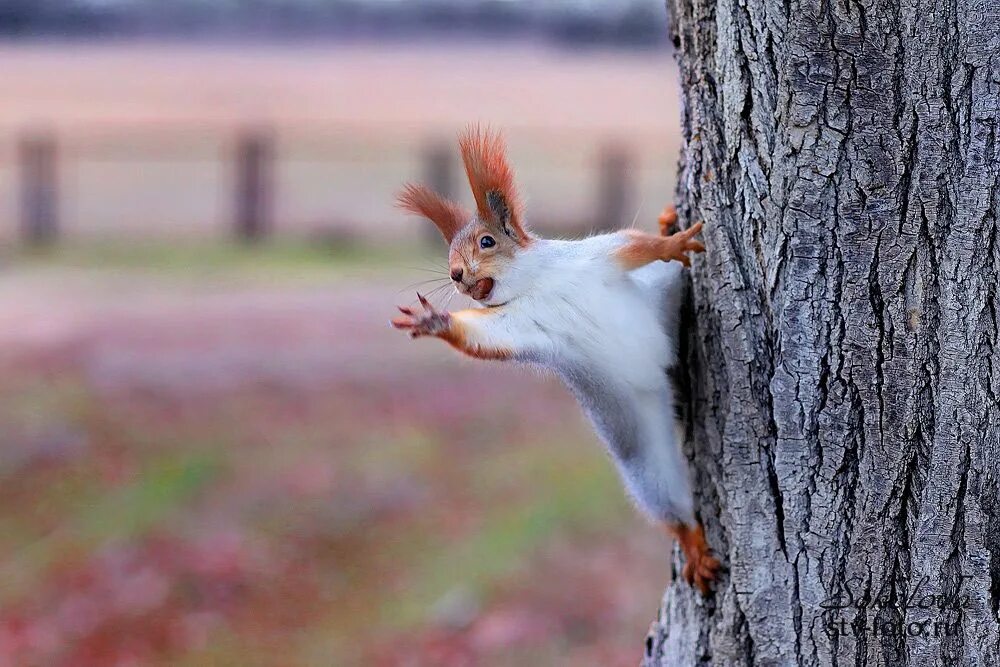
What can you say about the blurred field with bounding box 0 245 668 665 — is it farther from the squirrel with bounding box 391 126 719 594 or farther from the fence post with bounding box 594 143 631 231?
the fence post with bounding box 594 143 631 231

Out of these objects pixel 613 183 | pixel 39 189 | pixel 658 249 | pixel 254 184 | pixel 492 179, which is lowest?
pixel 39 189

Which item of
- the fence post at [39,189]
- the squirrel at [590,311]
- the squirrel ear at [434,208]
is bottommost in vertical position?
the fence post at [39,189]

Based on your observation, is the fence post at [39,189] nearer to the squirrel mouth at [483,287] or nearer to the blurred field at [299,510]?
the blurred field at [299,510]

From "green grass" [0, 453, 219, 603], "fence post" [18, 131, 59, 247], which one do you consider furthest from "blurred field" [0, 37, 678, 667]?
"fence post" [18, 131, 59, 247]

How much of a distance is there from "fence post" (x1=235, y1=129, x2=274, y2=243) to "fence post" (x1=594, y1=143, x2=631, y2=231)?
13.7 ft

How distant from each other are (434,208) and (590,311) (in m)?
0.42

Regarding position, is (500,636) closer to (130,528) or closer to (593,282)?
(130,528)

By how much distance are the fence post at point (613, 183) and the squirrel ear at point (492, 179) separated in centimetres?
1237

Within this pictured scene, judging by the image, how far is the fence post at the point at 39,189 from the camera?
46.0ft

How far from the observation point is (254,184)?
14.8 m

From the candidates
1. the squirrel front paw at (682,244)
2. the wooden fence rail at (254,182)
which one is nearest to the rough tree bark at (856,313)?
the squirrel front paw at (682,244)

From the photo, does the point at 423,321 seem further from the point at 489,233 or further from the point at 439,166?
the point at 439,166

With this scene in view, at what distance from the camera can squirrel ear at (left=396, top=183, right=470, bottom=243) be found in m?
2.46

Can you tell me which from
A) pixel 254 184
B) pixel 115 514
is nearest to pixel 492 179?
pixel 115 514
